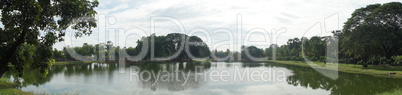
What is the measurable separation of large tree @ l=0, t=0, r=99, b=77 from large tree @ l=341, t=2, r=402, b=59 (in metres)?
37.8

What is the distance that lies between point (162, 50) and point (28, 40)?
68.0 m

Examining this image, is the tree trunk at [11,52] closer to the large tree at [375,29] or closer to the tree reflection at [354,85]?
the tree reflection at [354,85]

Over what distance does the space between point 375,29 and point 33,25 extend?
1614 inches

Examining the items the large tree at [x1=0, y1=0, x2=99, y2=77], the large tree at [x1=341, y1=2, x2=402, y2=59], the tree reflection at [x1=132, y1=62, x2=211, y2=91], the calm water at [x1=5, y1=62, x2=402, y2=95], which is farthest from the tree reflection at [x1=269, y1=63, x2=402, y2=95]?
the large tree at [x1=0, y1=0, x2=99, y2=77]

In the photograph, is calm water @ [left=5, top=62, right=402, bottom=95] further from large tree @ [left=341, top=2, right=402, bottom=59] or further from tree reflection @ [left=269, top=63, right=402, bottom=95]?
large tree @ [left=341, top=2, right=402, bottom=59]

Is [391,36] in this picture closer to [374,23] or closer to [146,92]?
[374,23]

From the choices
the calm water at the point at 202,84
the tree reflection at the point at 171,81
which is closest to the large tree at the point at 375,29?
the calm water at the point at 202,84

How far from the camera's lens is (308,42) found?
78562mm

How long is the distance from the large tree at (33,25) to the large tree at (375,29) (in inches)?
1490

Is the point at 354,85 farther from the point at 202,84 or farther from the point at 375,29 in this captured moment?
the point at 375,29

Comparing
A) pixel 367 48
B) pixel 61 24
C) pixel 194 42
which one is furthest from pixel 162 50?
pixel 61 24

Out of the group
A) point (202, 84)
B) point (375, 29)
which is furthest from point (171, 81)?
point (375, 29)

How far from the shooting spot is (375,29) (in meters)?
34.3

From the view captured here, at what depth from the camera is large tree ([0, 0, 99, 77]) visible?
384 inches
